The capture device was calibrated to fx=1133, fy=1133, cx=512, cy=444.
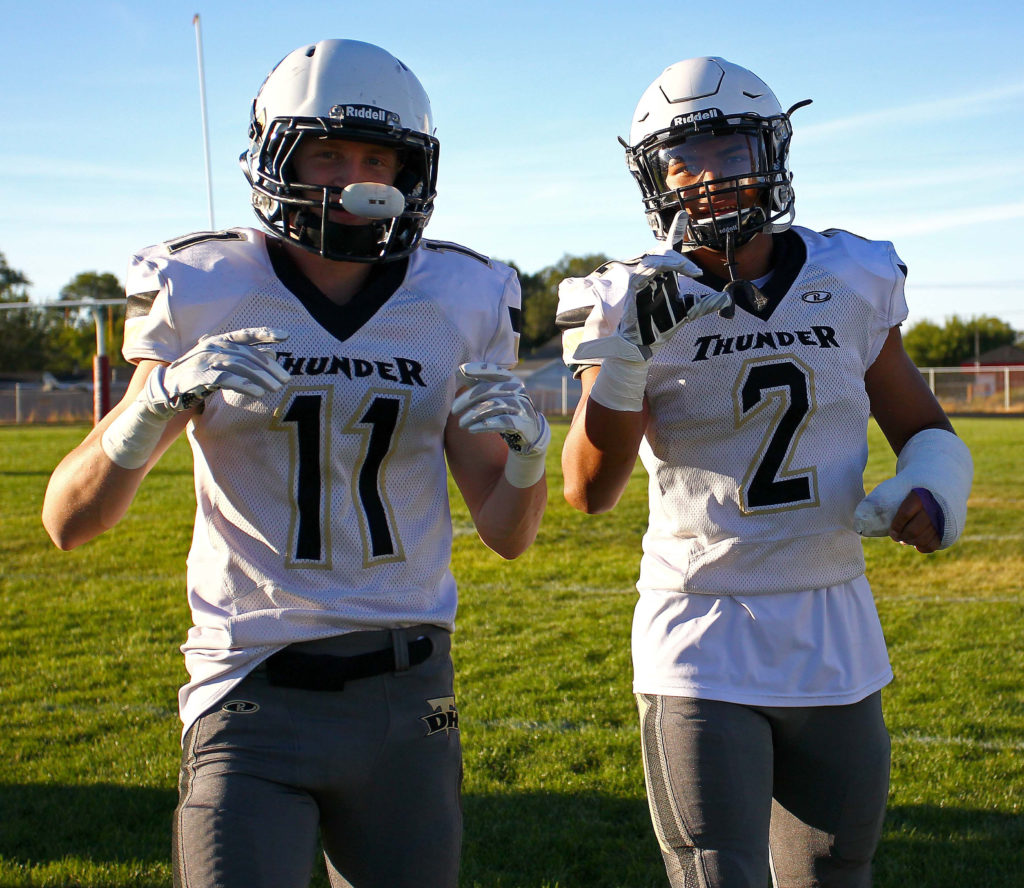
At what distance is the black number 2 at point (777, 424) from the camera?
90.9 inches

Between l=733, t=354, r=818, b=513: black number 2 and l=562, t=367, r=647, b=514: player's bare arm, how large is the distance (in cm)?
23

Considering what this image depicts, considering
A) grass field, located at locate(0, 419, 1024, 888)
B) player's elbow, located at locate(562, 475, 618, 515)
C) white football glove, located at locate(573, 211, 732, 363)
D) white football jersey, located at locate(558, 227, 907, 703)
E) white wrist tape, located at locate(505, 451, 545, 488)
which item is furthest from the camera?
grass field, located at locate(0, 419, 1024, 888)

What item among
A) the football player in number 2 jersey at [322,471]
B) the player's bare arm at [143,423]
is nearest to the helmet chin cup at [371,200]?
the football player in number 2 jersey at [322,471]

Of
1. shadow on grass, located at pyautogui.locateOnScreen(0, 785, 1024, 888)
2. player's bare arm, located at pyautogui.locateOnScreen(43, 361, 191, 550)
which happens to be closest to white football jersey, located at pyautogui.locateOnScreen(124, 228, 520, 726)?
player's bare arm, located at pyautogui.locateOnScreen(43, 361, 191, 550)

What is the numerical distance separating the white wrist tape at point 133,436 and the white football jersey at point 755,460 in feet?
2.87

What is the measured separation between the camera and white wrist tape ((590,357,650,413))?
2184 mm

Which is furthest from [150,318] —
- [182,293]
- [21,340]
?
[21,340]

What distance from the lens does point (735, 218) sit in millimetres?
2373

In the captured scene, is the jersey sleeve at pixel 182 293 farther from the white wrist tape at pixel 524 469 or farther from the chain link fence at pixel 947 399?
the chain link fence at pixel 947 399

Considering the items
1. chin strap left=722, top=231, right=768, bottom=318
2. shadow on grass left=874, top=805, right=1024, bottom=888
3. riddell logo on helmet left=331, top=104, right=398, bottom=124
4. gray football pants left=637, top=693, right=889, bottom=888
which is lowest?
shadow on grass left=874, top=805, right=1024, bottom=888

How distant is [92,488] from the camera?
1.95 meters

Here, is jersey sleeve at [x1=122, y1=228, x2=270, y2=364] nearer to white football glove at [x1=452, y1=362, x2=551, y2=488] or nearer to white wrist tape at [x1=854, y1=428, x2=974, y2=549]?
white football glove at [x1=452, y1=362, x2=551, y2=488]

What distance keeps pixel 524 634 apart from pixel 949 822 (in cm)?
281

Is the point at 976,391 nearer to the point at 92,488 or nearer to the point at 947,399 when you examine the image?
the point at 947,399
